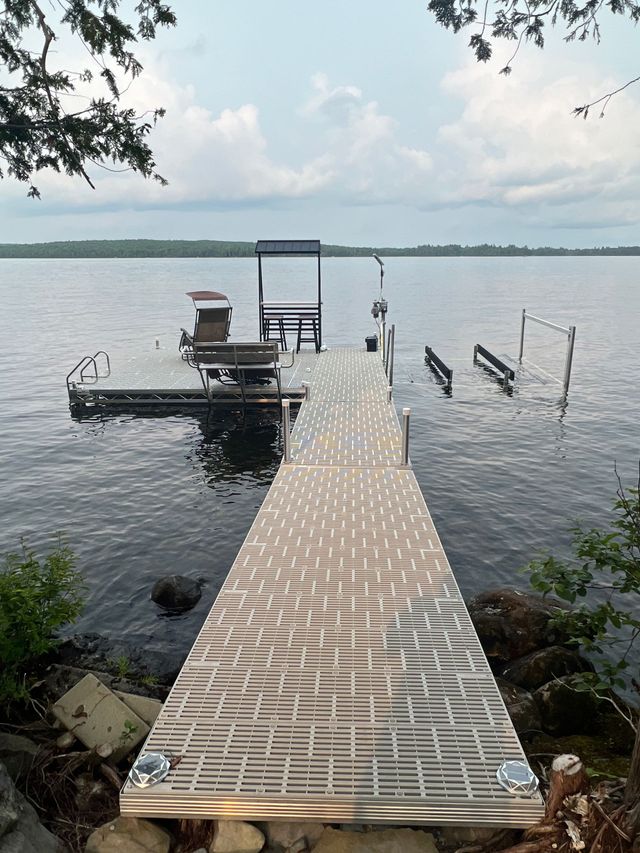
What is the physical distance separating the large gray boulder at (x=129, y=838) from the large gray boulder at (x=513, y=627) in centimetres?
525

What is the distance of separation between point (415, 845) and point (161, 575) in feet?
24.6

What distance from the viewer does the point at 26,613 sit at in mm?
5867

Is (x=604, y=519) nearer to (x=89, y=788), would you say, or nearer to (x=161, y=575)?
(x=161, y=575)

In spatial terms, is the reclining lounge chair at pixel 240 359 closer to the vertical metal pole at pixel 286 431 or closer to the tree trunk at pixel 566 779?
the vertical metal pole at pixel 286 431

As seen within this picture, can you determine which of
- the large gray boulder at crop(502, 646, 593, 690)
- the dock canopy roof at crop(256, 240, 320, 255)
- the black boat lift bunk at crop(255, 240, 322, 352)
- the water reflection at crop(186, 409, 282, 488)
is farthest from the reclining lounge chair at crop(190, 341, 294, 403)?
the large gray boulder at crop(502, 646, 593, 690)

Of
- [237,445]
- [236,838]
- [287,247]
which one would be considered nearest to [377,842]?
[236,838]

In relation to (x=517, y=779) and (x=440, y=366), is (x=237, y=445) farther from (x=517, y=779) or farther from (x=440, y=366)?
(x=440, y=366)

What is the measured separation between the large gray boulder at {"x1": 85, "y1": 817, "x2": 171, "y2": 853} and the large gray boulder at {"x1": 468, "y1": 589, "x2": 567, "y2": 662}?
5.25m

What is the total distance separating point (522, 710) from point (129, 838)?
4393 mm

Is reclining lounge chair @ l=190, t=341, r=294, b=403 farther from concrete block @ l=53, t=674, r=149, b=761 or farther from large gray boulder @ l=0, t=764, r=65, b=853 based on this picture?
large gray boulder @ l=0, t=764, r=65, b=853

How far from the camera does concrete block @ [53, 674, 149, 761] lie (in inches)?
213

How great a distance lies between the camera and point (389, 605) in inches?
267

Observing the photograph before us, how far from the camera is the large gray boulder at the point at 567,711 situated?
663 cm

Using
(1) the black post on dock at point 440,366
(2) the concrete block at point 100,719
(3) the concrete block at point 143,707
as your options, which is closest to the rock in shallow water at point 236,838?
(2) the concrete block at point 100,719
